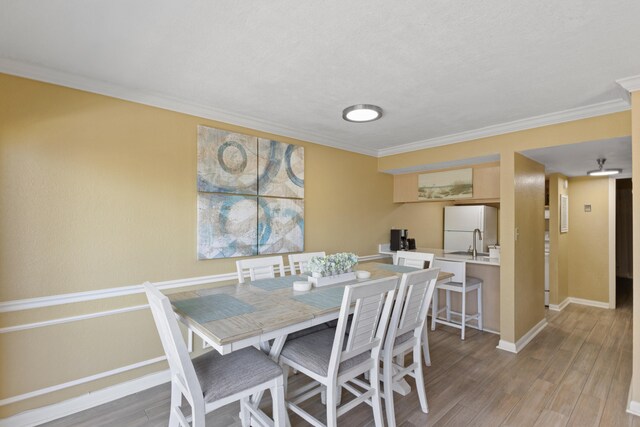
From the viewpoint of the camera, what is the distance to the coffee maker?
437 cm

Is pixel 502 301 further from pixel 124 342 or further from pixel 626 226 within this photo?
pixel 626 226

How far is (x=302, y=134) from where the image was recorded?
135 inches

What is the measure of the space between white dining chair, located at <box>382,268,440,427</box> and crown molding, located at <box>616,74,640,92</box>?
1.84 meters

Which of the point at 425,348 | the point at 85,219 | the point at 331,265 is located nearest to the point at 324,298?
the point at 331,265

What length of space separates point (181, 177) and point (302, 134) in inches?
56.1

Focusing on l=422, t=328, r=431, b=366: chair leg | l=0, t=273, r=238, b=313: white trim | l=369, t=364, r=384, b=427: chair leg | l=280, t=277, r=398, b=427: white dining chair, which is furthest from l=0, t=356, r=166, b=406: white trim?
l=422, t=328, r=431, b=366: chair leg

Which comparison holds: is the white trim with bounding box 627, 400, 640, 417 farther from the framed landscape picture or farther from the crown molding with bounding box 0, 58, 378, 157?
the crown molding with bounding box 0, 58, 378, 157

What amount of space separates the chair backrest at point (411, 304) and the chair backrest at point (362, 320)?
12cm

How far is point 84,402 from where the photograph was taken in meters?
2.12

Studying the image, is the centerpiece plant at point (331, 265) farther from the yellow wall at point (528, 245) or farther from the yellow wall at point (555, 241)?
the yellow wall at point (555, 241)

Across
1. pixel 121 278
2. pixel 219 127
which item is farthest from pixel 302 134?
pixel 121 278

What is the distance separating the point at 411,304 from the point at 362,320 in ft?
1.67

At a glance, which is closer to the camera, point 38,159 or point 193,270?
point 38,159

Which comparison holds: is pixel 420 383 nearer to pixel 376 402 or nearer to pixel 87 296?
pixel 376 402
